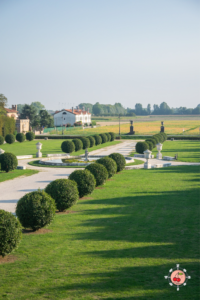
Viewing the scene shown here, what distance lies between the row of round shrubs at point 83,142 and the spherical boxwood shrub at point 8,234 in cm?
2823

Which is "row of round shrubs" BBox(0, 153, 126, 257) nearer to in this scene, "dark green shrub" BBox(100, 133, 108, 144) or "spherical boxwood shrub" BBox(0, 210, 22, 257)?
"spherical boxwood shrub" BBox(0, 210, 22, 257)

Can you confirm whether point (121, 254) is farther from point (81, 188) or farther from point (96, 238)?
point (81, 188)

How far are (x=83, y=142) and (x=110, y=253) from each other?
34.4 meters

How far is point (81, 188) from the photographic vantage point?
15.6 metres

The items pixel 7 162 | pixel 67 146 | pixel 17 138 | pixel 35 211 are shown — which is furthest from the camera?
pixel 17 138

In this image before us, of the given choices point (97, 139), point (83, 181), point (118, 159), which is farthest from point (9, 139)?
point (83, 181)

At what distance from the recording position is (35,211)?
10523 millimetres

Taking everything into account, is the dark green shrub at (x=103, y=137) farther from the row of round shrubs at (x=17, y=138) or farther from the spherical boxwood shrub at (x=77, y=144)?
the row of round shrubs at (x=17, y=138)

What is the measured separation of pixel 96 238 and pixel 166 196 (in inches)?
273

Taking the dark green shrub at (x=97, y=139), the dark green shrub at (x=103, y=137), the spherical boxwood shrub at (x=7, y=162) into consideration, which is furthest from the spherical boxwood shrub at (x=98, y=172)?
the dark green shrub at (x=103, y=137)

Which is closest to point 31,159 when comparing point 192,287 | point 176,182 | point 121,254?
point 176,182

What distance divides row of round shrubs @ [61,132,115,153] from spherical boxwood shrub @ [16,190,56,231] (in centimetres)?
2616

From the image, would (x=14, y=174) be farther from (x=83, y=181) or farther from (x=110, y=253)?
(x=110, y=253)

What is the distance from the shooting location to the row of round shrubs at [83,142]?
36969mm
